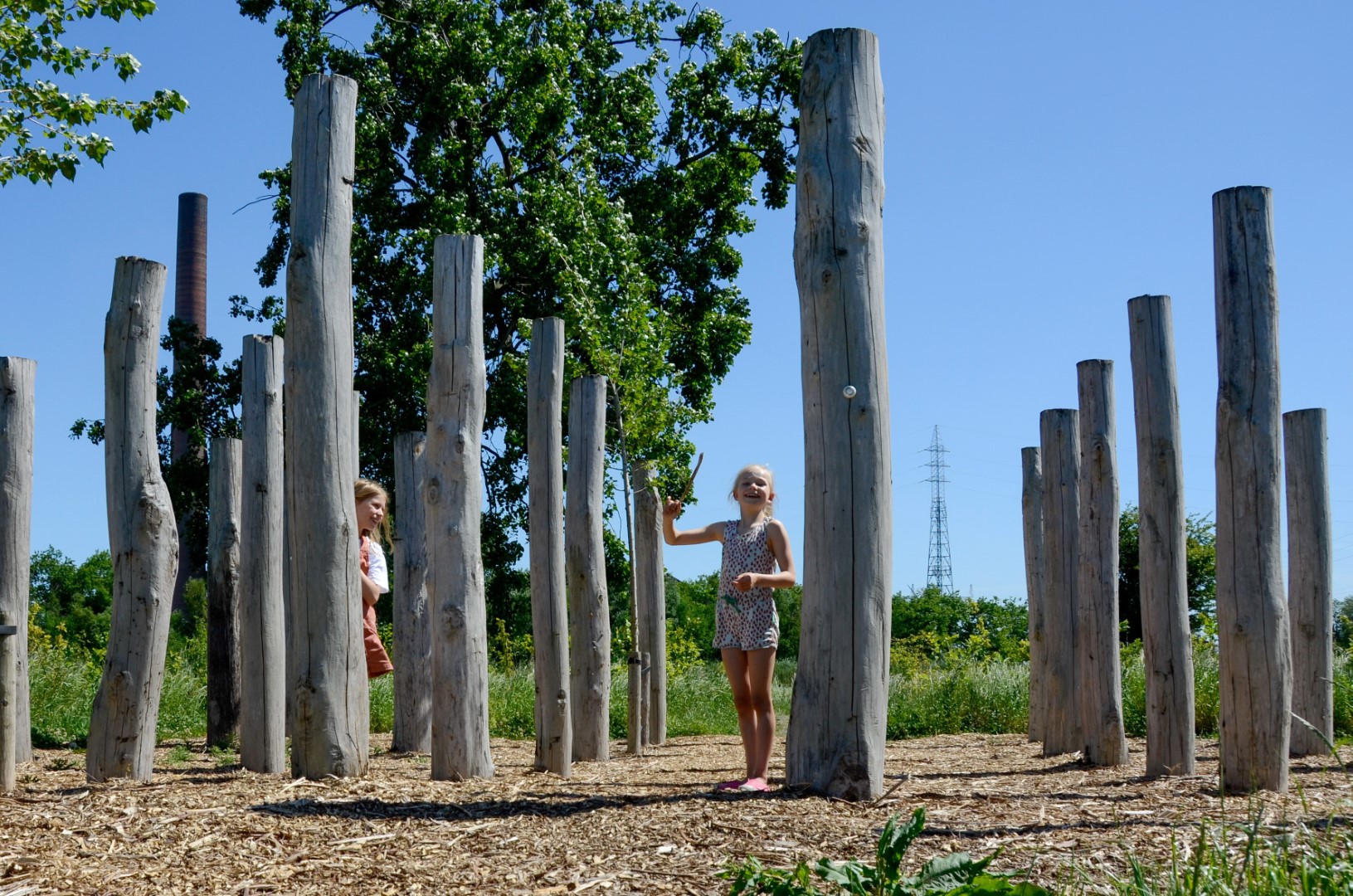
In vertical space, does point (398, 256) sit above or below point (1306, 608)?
above

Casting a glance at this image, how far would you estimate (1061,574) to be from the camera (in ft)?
28.2

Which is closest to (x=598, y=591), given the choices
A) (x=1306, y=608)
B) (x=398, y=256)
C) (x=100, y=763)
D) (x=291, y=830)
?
(x=100, y=763)

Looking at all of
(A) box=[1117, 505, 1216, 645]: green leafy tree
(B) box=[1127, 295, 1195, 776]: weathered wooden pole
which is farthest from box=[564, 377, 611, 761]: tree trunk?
(A) box=[1117, 505, 1216, 645]: green leafy tree

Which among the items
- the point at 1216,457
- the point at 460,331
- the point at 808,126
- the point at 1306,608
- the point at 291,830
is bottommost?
the point at 291,830

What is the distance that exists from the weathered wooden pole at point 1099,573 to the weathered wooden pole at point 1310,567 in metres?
1.98

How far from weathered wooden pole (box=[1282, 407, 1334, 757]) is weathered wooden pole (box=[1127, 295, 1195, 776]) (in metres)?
2.64

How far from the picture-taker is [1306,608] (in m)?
9.20

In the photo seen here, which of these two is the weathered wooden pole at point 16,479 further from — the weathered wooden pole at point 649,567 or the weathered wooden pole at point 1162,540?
the weathered wooden pole at point 1162,540

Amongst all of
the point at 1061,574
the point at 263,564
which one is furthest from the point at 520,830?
the point at 1061,574

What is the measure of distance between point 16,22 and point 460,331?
666 centimetres

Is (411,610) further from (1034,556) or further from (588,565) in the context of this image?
(1034,556)

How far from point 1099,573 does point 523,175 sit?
12.7m

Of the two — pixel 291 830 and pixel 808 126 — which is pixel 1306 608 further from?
pixel 291 830

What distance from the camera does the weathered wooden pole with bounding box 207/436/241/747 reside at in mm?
8484
